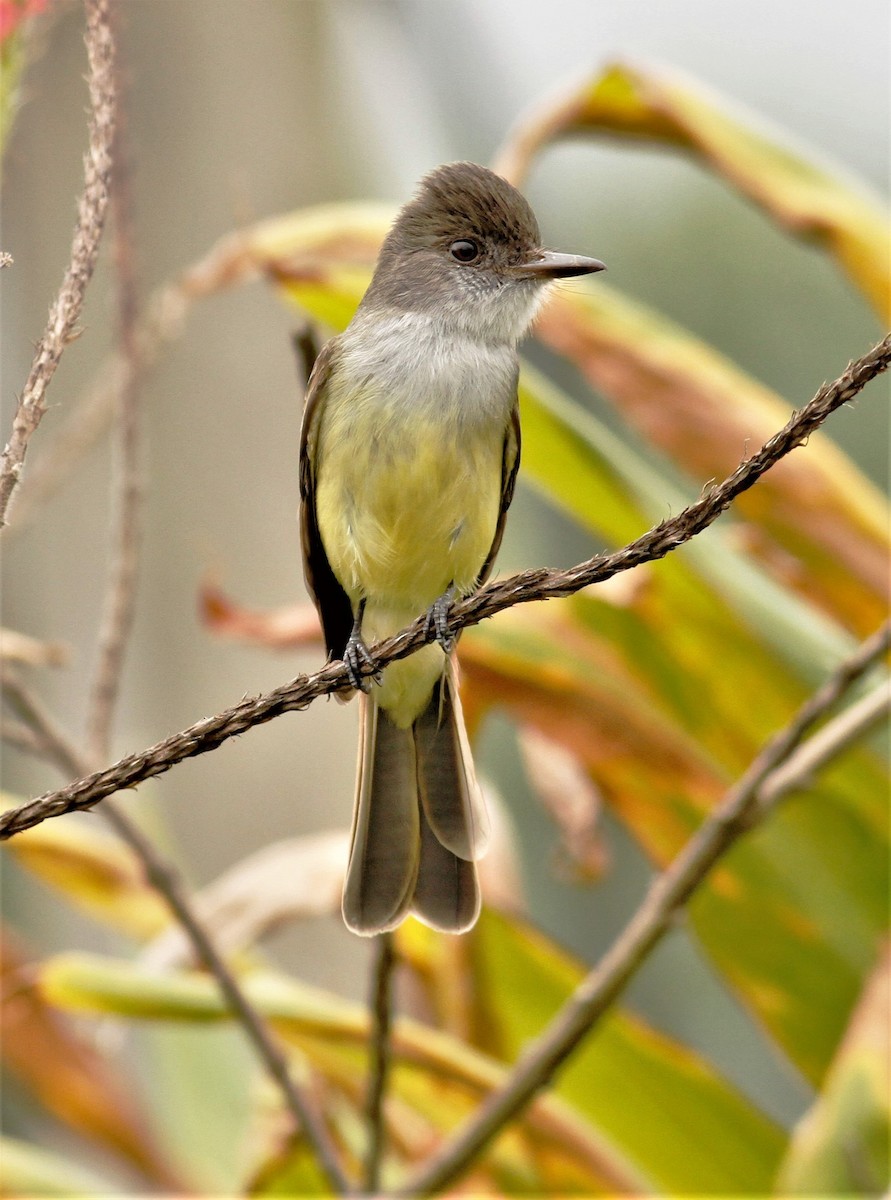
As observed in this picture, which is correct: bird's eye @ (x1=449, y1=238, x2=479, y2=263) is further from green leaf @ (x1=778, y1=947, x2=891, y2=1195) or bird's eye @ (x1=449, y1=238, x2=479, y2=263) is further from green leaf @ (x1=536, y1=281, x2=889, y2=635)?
green leaf @ (x1=778, y1=947, x2=891, y2=1195)

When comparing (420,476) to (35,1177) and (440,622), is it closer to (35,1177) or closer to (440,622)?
(440,622)

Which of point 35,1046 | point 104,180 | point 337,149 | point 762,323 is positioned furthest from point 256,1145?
point 762,323

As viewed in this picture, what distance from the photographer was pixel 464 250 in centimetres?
214

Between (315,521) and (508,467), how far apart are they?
0.29 meters

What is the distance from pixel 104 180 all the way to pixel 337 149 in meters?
3.25

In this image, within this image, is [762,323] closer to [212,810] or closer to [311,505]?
[212,810]

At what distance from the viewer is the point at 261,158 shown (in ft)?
11.9

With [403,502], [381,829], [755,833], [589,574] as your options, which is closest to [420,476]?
[403,502]

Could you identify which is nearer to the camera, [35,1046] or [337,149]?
[35,1046]

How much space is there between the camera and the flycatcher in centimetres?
186

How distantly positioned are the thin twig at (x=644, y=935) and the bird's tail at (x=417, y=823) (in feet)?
0.56

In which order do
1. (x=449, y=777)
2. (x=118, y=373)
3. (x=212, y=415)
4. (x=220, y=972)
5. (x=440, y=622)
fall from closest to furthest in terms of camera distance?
(x=440, y=622) < (x=220, y=972) < (x=118, y=373) < (x=449, y=777) < (x=212, y=415)

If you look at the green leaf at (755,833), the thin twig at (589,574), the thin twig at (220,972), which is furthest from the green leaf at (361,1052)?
the thin twig at (589,574)

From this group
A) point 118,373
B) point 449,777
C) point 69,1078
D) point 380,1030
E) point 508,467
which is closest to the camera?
point 380,1030
